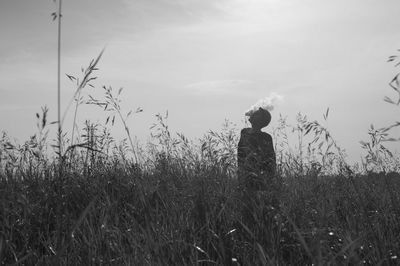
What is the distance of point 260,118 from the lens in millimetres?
5020

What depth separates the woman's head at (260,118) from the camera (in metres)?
5.02

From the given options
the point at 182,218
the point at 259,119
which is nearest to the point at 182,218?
the point at 182,218

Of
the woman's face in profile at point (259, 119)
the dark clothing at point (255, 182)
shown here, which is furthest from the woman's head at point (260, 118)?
the dark clothing at point (255, 182)

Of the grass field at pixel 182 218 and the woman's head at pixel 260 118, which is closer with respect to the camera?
the grass field at pixel 182 218

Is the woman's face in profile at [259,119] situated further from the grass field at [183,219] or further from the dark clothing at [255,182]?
the grass field at [183,219]

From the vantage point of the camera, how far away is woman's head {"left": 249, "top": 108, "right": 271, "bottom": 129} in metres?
5.02

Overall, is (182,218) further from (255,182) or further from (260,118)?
(260,118)

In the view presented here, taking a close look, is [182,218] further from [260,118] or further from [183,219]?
[260,118]

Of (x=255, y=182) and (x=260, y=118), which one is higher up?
(x=260, y=118)

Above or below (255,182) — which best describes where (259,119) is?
above

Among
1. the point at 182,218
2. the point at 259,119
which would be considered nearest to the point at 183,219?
the point at 182,218

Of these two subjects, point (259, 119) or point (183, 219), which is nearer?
point (183, 219)

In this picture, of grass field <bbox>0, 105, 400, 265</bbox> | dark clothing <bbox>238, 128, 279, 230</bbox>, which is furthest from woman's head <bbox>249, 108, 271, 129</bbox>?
grass field <bbox>0, 105, 400, 265</bbox>

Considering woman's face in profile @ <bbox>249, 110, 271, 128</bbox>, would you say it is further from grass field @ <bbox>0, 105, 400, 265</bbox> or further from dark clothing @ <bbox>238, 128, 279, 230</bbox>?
grass field @ <bbox>0, 105, 400, 265</bbox>
